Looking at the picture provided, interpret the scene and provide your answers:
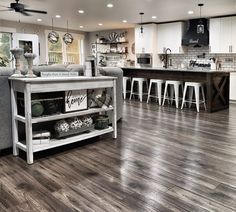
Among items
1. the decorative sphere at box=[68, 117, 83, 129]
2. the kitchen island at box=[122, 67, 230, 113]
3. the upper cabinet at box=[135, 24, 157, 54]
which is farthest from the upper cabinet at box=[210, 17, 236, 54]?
the decorative sphere at box=[68, 117, 83, 129]

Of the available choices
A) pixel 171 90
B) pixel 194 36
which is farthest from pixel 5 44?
pixel 194 36

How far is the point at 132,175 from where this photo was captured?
2.56 m

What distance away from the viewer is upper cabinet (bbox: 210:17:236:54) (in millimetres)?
7422

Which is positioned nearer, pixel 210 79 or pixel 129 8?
pixel 210 79

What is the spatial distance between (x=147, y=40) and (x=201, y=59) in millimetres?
1982

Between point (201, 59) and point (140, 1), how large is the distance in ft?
11.7

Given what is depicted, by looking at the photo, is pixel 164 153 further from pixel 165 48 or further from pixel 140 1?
pixel 165 48

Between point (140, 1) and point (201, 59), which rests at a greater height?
point (140, 1)

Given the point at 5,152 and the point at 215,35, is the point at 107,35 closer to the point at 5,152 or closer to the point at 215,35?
the point at 215,35

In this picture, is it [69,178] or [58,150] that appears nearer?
[69,178]

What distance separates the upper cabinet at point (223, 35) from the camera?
7.42m

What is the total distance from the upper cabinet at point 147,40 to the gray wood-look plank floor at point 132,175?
553 centimetres

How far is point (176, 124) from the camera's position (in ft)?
15.4

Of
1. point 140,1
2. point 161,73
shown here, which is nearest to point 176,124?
point 161,73
